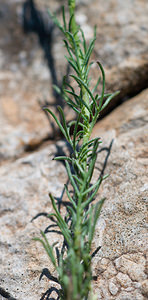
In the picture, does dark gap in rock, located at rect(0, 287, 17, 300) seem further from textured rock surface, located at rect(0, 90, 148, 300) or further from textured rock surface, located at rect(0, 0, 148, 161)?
textured rock surface, located at rect(0, 0, 148, 161)

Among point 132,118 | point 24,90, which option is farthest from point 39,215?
point 24,90

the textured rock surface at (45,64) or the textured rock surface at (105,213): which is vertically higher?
the textured rock surface at (45,64)

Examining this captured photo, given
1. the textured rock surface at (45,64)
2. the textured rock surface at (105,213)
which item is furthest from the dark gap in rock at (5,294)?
the textured rock surface at (45,64)

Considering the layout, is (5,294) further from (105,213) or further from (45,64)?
(45,64)

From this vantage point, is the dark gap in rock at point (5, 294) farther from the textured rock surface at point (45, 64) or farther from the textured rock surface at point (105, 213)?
the textured rock surface at point (45, 64)

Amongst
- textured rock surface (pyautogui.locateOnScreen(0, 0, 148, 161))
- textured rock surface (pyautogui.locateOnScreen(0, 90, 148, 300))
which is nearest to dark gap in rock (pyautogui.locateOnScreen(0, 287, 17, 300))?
textured rock surface (pyautogui.locateOnScreen(0, 90, 148, 300))

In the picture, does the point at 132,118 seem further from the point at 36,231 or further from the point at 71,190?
the point at 36,231

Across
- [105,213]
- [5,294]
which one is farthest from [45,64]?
[5,294]
